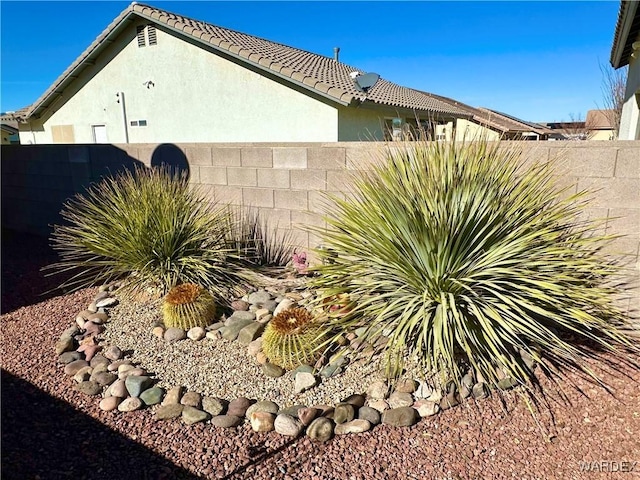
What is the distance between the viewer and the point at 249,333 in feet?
13.9

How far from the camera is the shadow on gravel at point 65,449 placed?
8.85 feet

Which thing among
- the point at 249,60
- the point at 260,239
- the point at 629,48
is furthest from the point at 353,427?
the point at 249,60

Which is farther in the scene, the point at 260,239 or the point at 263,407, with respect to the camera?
the point at 260,239

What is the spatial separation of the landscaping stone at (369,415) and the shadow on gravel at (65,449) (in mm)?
1179

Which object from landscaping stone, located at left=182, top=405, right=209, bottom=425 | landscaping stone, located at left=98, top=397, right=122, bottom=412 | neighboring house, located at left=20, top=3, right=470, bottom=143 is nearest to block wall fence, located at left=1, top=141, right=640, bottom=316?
landscaping stone, located at left=182, top=405, right=209, bottom=425

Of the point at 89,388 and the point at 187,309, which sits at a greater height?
the point at 187,309

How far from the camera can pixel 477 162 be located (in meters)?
3.69

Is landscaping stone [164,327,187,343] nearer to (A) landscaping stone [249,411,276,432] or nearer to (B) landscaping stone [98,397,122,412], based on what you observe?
(B) landscaping stone [98,397,122,412]

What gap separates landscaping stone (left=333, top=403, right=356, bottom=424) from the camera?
10.2ft

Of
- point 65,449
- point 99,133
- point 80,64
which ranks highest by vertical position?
point 80,64

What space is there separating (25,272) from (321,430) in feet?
17.8

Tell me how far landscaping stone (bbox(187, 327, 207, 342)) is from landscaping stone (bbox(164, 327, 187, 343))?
0.19 ft

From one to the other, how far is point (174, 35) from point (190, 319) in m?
11.2

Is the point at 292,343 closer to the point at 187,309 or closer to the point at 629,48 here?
the point at 187,309
